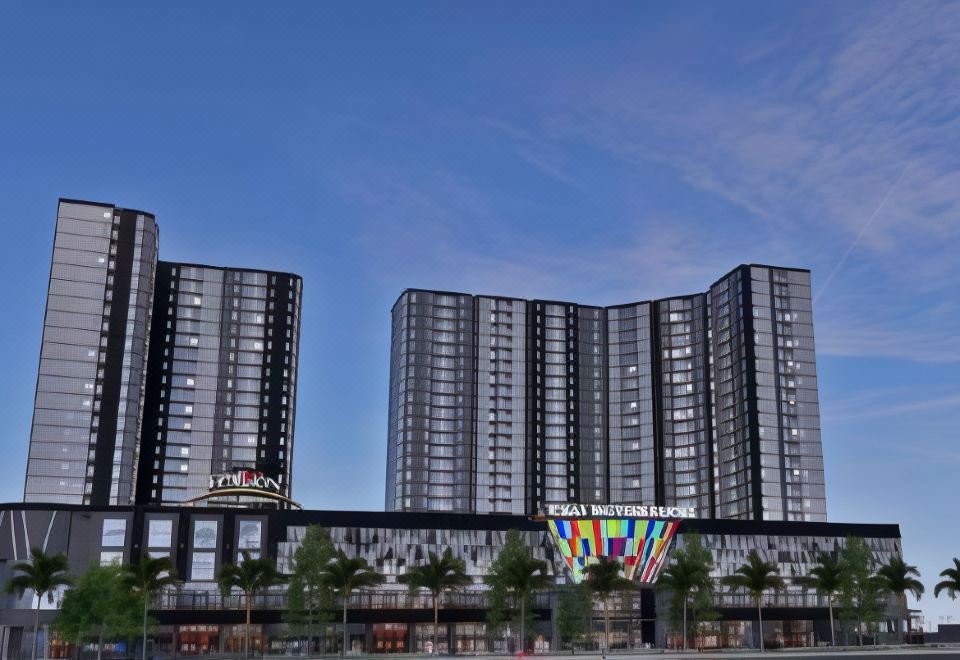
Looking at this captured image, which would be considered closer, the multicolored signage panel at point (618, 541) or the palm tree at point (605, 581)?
the palm tree at point (605, 581)

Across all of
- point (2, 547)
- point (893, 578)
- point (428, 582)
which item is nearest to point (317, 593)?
point (428, 582)

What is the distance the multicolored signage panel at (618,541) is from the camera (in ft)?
586

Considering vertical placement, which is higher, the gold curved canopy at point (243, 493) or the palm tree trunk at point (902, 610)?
the gold curved canopy at point (243, 493)

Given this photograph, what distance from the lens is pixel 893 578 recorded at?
559ft

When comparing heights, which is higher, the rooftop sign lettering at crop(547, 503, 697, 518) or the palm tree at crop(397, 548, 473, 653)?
the rooftop sign lettering at crop(547, 503, 697, 518)

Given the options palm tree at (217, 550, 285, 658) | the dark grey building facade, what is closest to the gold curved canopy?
the dark grey building facade

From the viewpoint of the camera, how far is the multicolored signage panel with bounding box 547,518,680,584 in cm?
17862

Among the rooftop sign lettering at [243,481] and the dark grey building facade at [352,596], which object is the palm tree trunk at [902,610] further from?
the rooftop sign lettering at [243,481]

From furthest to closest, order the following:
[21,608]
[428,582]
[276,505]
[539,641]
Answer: [276,505], [539,641], [21,608], [428,582]

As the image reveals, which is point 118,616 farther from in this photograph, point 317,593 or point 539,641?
point 539,641

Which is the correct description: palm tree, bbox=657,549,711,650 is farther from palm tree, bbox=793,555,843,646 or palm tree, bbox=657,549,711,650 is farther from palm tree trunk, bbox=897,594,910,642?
palm tree trunk, bbox=897,594,910,642

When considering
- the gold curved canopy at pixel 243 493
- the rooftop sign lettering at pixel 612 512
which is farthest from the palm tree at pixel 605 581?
the gold curved canopy at pixel 243 493

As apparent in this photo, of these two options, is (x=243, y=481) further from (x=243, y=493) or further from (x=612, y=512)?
(x=612, y=512)

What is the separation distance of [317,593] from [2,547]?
180ft
